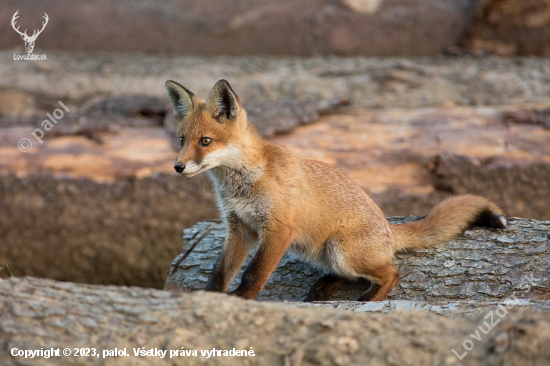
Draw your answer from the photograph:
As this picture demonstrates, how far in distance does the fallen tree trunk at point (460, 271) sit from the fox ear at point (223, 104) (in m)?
1.25

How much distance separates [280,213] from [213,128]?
0.77 m

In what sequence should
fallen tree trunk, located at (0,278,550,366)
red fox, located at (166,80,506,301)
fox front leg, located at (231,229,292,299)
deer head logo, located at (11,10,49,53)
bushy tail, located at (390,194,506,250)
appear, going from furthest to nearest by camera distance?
deer head logo, located at (11,10,49,53)
bushy tail, located at (390,194,506,250)
red fox, located at (166,80,506,301)
fox front leg, located at (231,229,292,299)
fallen tree trunk, located at (0,278,550,366)

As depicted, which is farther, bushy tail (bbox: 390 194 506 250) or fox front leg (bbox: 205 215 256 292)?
bushy tail (bbox: 390 194 506 250)

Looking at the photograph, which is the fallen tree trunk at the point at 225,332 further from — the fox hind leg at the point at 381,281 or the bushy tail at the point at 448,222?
the bushy tail at the point at 448,222

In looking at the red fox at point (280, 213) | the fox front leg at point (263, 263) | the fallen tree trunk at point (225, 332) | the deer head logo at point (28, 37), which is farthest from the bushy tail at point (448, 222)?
the deer head logo at point (28, 37)

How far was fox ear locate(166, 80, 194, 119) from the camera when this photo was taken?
391 cm

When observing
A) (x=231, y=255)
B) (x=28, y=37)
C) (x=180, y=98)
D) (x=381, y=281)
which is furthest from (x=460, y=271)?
(x=28, y=37)

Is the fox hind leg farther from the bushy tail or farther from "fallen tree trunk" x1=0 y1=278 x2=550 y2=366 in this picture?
"fallen tree trunk" x1=0 y1=278 x2=550 y2=366

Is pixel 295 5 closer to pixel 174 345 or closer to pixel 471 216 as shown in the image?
pixel 471 216

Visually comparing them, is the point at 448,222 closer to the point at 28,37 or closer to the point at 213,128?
the point at 213,128

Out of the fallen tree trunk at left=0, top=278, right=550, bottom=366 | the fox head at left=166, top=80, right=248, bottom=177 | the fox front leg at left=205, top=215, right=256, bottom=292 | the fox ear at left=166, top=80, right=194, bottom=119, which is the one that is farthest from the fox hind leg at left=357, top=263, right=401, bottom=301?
the fox ear at left=166, top=80, right=194, bottom=119

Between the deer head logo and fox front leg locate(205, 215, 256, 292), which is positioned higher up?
the deer head logo

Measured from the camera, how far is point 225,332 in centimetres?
249

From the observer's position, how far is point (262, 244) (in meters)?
3.65
